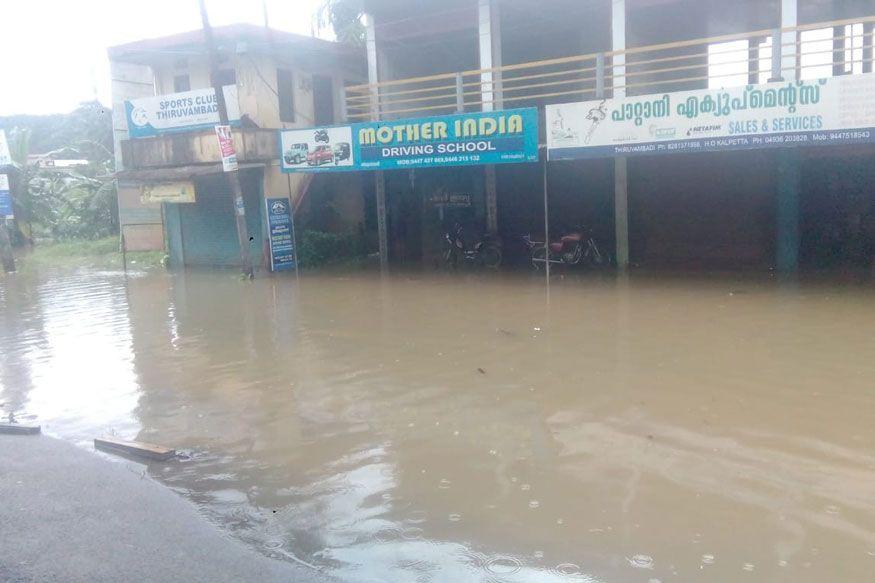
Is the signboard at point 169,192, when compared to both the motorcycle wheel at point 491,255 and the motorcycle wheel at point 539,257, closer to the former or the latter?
the motorcycle wheel at point 491,255

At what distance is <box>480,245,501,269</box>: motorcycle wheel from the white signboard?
3.43 m

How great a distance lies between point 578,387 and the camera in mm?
8016

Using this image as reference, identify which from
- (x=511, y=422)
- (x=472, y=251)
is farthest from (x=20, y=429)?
(x=472, y=251)

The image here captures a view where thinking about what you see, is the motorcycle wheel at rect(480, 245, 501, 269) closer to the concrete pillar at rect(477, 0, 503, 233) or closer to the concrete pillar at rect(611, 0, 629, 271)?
the concrete pillar at rect(611, 0, 629, 271)

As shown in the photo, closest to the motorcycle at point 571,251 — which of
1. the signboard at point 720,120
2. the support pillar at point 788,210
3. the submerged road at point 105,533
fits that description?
the signboard at point 720,120

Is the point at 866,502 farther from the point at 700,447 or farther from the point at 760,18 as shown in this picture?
the point at 760,18

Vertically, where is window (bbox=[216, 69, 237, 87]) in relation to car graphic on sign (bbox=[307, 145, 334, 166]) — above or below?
above

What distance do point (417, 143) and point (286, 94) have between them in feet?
19.7

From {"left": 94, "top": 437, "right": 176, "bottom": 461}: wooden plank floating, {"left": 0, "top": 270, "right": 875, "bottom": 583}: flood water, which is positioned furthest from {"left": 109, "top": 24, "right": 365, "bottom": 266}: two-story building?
{"left": 94, "top": 437, "right": 176, "bottom": 461}: wooden plank floating

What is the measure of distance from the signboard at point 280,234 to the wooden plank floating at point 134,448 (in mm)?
11713

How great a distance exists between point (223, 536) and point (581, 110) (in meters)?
10.8

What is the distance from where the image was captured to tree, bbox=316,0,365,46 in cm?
2244

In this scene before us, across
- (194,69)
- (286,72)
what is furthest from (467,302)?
(194,69)

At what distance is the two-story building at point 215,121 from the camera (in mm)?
18969
